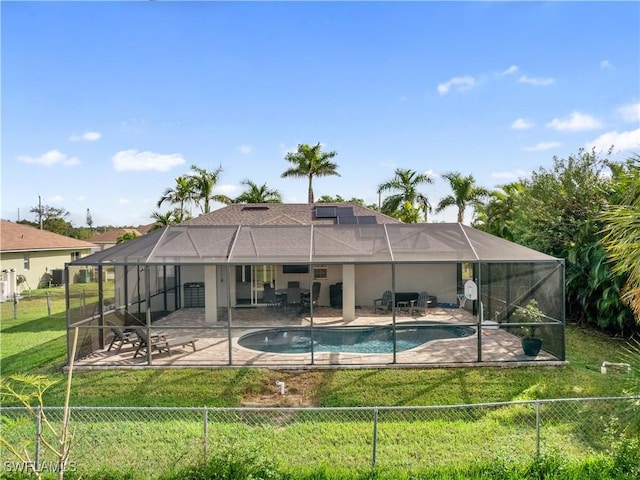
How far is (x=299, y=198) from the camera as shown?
34719 millimetres

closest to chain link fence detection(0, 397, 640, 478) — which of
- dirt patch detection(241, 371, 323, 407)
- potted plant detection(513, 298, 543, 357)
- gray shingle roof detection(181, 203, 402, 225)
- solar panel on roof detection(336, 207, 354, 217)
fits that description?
dirt patch detection(241, 371, 323, 407)

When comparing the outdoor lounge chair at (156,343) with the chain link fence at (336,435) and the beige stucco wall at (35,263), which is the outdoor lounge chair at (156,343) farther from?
the beige stucco wall at (35,263)

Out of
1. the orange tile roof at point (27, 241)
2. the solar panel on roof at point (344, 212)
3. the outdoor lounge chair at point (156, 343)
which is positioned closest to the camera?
the outdoor lounge chair at point (156, 343)

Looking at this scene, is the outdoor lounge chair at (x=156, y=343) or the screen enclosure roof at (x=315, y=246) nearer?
the outdoor lounge chair at (x=156, y=343)

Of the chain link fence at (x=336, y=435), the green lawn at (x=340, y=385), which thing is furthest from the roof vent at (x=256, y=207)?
the chain link fence at (x=336, y=435)

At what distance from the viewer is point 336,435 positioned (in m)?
6.57

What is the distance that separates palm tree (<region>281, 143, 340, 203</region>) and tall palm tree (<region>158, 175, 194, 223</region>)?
8024 mm

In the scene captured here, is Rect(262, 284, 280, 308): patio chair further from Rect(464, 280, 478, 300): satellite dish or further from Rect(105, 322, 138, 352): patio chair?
Rect(464, 280, 478, 300): satellite dish

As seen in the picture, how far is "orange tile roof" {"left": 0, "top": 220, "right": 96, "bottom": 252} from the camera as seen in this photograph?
26344 mm

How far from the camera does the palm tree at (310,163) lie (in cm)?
3372

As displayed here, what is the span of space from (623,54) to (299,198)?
2517 centimetres

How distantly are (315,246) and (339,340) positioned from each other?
259 cm

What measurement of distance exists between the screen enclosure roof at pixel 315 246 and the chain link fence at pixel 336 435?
3.71 metres

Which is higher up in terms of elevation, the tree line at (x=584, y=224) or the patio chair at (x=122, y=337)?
the tree line at (x=584, y=224)
